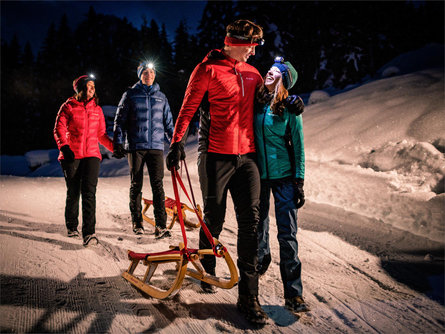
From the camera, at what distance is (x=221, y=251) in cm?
257

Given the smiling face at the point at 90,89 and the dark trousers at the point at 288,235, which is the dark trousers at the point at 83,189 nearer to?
the smiling face at the point at 90,89

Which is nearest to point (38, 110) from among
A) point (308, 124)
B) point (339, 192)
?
point (308, 124)

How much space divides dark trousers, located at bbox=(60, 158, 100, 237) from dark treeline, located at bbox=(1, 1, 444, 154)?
1233cm

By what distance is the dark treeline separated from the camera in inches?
676

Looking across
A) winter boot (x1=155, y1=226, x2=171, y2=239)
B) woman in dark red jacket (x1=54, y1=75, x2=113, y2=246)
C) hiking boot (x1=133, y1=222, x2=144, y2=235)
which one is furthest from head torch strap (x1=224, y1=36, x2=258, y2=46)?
hiking boot (x1=133, y1=222, x2=144, y2=235)

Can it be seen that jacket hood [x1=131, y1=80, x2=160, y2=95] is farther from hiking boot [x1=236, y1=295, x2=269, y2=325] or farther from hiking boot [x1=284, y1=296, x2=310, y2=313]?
hiking boot [x1=284, y1=296, x2=310, y2=313]

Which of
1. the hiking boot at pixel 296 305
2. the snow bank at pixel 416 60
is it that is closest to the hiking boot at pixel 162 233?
the hiking boot at pixel 296 305

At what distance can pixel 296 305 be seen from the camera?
8.85 ft

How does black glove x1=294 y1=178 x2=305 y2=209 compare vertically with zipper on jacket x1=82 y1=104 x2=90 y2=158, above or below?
below

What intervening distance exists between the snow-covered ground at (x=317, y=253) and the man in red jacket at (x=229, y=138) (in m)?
0.70

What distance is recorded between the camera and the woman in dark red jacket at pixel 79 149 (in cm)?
402

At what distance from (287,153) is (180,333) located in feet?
5.89

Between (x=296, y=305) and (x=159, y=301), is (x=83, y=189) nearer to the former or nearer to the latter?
(x=159, y=301)

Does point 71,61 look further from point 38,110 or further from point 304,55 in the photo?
point 304,55
